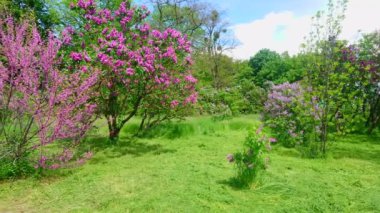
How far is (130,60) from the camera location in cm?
840

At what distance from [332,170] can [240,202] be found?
10.8 feet

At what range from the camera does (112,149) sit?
954cm

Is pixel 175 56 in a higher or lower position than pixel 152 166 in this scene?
higher

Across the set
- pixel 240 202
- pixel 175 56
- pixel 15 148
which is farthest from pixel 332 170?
pixel 15 148

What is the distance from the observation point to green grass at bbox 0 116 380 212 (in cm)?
503

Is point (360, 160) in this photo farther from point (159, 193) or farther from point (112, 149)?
point (112, 149)

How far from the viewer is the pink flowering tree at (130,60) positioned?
840cm

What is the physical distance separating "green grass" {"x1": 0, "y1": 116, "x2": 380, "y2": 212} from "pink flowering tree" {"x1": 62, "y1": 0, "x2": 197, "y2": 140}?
149 cm

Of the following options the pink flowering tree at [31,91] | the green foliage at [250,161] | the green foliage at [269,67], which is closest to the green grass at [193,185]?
the green foliage at [250,161]

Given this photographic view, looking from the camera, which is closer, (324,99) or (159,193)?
(159,193)

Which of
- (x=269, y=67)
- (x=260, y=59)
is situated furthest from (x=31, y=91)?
(x=260, y=59)

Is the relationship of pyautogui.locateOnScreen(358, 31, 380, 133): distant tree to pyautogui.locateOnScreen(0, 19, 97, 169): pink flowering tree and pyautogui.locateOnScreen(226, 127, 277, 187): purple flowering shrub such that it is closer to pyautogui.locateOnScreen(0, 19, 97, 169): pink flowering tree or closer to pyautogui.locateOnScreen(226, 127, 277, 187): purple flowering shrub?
pyautogui.locateOnScreen(226, 127, 277, 187): purple flowering shrub

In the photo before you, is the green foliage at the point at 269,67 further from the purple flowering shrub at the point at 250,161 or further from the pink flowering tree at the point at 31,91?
the pink flowering tree at the point at 31,91

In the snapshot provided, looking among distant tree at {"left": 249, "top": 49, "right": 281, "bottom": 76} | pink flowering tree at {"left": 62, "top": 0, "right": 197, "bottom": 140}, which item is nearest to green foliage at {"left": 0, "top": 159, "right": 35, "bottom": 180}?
pink flowering tree at {"left": 62, "top": 0, "right": 197, "bottom": 140}
